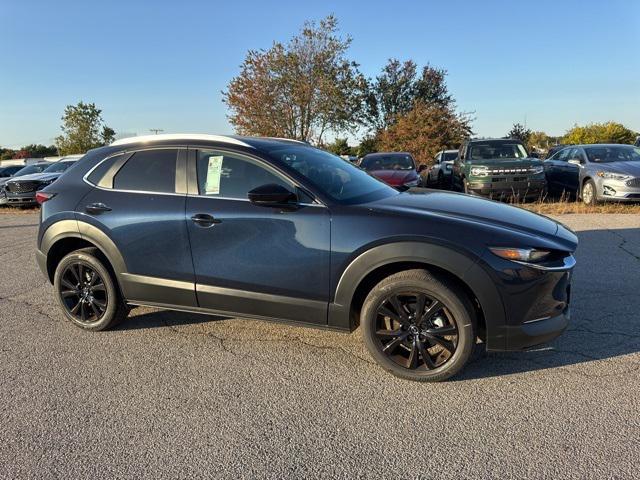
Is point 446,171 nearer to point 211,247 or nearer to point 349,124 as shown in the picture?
point 211,247

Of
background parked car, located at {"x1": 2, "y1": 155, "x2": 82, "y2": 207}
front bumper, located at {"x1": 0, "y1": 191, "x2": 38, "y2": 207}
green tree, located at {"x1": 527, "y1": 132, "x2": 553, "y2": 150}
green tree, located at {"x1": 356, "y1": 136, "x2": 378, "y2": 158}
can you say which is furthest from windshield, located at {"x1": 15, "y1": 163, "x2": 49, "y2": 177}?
green tree, located at {"x1": 527, "y1": 132, "x2": 553, "y2": 150}

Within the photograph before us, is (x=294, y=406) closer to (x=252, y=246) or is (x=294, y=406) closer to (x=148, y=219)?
(x=252, y=246)

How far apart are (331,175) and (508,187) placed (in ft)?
27.5

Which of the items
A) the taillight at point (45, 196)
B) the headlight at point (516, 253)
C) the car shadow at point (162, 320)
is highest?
the taillight at point (45, 196)

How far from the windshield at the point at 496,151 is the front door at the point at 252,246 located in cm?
960

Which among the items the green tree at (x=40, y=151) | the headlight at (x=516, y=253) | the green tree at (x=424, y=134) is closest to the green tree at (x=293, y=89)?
the green tree at (x=424, y=134)

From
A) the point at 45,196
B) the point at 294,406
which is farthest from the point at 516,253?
the point at 45,196

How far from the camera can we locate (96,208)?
13.7ft

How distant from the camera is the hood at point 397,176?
10837 millimetres

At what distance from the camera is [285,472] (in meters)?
2.45

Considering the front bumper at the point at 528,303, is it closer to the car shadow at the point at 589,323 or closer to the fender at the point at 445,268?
the fender at the point at 445,268

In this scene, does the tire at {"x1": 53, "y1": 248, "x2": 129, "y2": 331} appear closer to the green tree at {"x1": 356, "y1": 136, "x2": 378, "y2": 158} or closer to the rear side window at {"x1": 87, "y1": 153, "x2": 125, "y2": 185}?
the rear side window at {"x1": 87, "y1": 153, "x2": 125, "y2": 185}

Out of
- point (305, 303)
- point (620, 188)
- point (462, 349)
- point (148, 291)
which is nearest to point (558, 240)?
point (462, 349)

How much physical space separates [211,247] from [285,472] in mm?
1849
